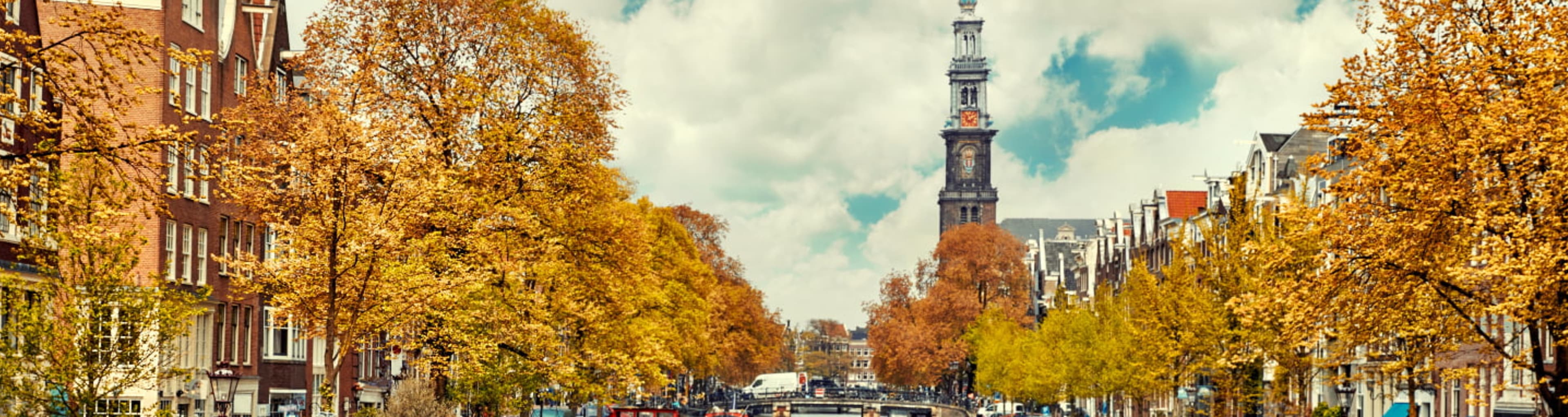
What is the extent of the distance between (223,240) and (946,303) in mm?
91339

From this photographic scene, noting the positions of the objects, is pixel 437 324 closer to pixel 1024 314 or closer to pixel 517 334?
pixel 517 334

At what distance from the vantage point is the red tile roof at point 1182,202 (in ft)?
397

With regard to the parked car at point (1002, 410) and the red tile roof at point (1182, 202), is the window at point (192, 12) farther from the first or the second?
the parked car at point (1002, 410)

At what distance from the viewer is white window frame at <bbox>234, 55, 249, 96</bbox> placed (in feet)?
204

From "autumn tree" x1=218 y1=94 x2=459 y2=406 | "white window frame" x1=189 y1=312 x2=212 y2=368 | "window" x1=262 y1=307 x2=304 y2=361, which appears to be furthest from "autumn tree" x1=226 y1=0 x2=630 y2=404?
"window" x1=262 y1=307 x2=304 y2=361

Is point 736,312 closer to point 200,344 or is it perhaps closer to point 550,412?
point 550,412

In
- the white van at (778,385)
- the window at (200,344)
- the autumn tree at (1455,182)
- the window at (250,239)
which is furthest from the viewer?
the white van at (778,385)

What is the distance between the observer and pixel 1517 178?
32.5m

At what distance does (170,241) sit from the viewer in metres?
57.2

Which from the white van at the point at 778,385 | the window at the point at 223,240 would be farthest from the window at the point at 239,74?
the white van at the point at 778,385

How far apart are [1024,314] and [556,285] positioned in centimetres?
10026

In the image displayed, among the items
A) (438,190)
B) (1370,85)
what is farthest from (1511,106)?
(438,190)

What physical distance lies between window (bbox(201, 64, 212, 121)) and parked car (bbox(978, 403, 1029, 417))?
7618 centimetres

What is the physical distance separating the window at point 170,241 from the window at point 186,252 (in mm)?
455
